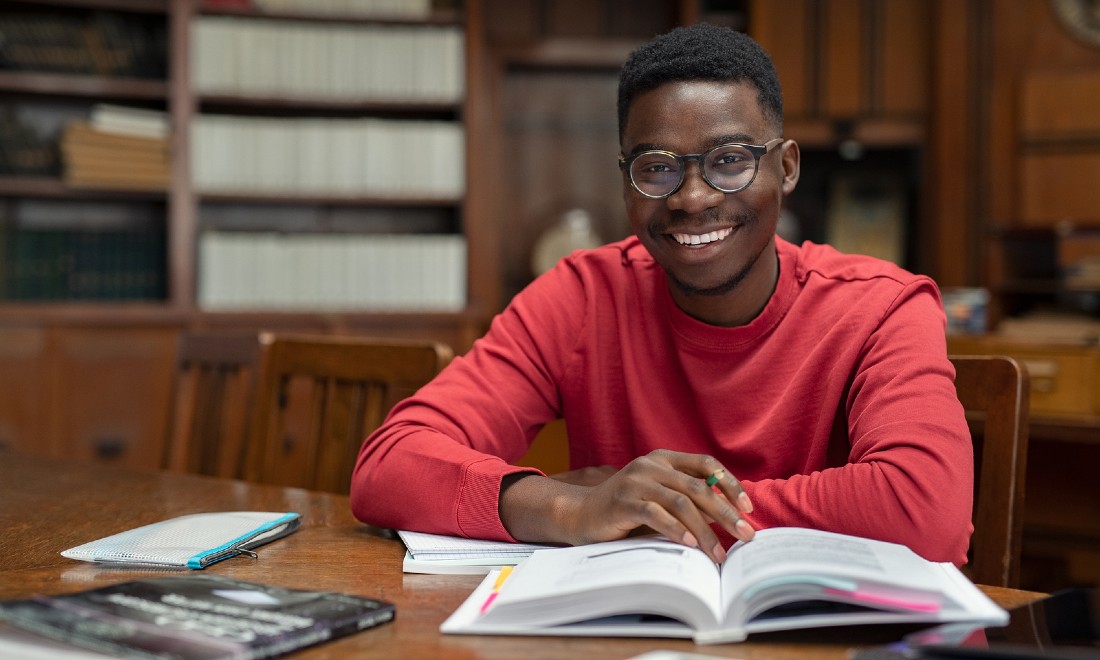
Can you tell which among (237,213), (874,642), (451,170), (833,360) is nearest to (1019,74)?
(451,170)

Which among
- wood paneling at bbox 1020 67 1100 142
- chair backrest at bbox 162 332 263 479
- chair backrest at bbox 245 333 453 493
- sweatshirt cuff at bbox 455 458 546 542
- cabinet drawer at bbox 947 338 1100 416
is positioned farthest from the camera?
wood paneling at bbox 1020 67 1100 142

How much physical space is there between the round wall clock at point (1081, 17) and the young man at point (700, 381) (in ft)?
10.1

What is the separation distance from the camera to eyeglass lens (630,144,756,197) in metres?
1.27

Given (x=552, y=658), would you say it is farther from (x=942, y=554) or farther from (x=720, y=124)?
(x=720, y=124)

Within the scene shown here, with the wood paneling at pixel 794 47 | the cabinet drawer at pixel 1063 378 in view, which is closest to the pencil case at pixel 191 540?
the cabinet drawer at pixel 1063 378

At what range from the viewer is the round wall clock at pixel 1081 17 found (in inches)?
Answer: 154

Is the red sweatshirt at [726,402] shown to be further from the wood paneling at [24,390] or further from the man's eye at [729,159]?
the wood paneling at [24,390]

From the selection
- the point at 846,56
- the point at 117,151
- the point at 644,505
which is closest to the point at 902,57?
the point at 846,56

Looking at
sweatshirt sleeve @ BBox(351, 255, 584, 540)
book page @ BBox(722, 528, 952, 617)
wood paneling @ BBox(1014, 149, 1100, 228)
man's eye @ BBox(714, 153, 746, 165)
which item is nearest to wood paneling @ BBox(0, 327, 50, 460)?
sweatshirt sleeve @ BBox(351, 255, 584, 540)

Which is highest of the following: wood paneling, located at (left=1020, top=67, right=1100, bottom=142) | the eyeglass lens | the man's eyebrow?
wood paneling, located at (left=1020, top=67, right=1100, bottom=142)

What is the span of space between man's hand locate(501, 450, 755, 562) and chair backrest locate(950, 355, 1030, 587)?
0.36 metres

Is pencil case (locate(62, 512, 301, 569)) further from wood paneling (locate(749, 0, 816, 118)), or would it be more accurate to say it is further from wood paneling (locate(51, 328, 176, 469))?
wood paneling (locate(749, 0, 816, 118))

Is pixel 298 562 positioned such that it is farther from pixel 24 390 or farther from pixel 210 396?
pixel 24 390

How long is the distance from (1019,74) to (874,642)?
149 inches
